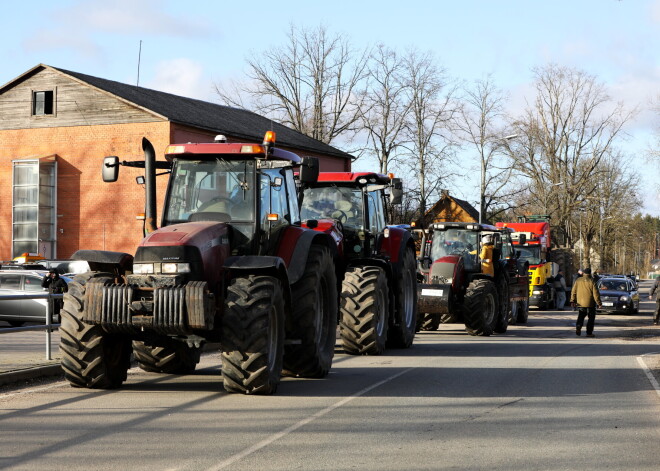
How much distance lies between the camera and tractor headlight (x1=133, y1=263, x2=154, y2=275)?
34.8 ft

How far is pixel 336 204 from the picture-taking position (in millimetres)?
17250

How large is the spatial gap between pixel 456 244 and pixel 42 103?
24909 mm

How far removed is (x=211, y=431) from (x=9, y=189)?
37.8m

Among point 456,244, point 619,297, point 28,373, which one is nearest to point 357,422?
point 28,373

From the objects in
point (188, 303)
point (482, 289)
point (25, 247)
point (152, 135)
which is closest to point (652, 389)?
point (188, 303)

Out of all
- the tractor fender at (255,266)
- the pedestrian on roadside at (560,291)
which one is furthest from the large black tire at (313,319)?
the pedestrian on roadside at (560,291)

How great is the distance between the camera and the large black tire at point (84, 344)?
10.8 meters

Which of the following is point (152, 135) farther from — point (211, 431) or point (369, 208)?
point (211, 431)

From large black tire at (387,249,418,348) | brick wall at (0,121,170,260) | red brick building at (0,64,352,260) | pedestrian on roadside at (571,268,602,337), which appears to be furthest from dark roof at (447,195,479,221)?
large black tire at (387,249,418,348)

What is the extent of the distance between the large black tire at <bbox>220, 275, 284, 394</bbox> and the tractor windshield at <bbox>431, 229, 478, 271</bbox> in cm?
1434

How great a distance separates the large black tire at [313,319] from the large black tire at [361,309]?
203 centimetres

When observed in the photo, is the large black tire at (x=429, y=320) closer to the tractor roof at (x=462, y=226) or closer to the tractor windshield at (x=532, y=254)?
the tractor roof at (x=462, y=226)

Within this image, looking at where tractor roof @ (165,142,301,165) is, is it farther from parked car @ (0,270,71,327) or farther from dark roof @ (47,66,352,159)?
dark roof @ (47,66,352,159)

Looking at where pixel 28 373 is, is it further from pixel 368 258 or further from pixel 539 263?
pixel 539 263
